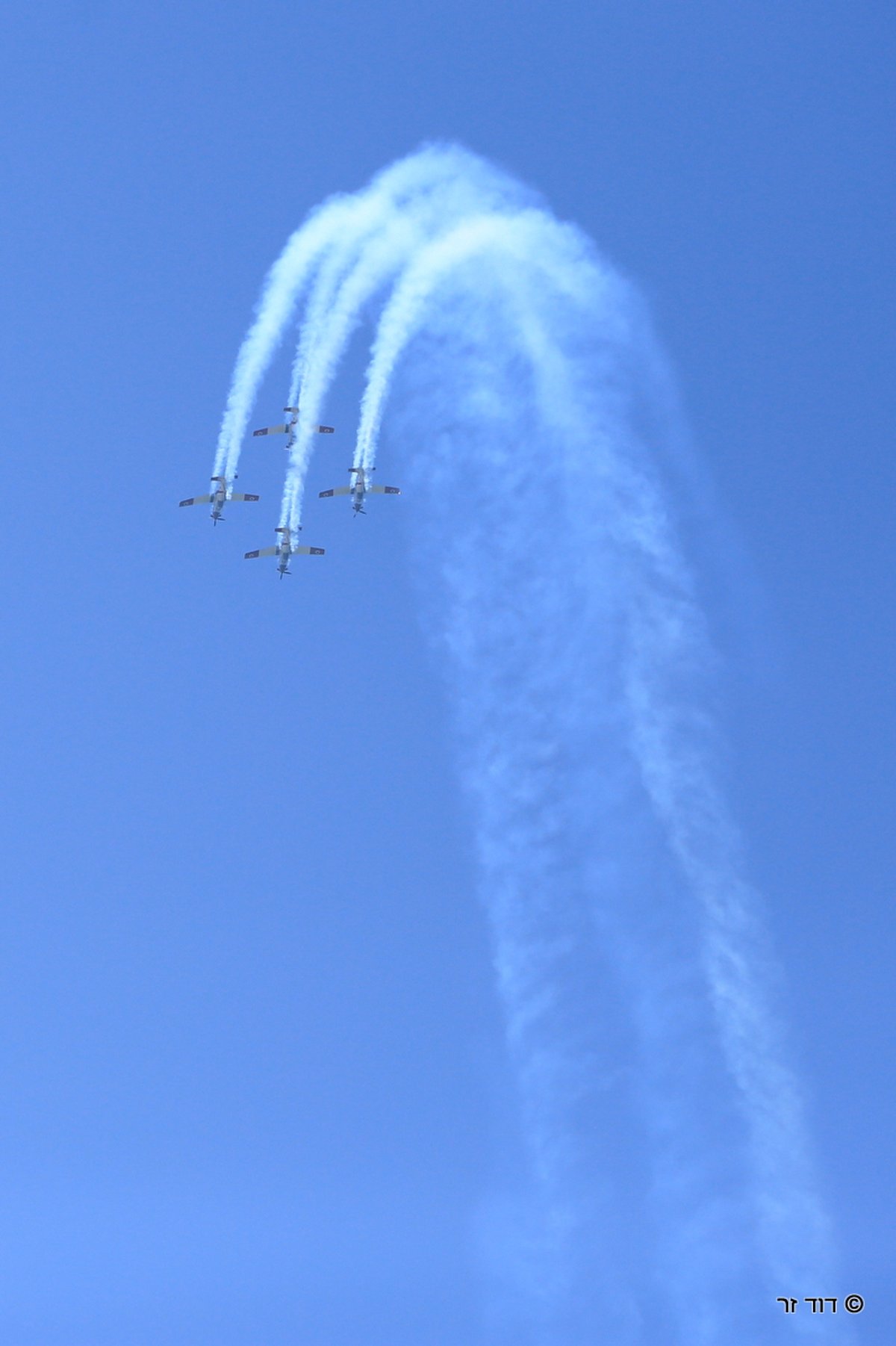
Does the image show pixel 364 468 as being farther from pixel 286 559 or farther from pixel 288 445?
pixel 286 559

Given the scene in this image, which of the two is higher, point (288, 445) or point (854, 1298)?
point (288, 445)

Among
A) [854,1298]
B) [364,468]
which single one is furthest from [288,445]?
[854,1298]

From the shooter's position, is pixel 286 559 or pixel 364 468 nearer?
pixel 364 468

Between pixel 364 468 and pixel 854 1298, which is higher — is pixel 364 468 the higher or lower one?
the higher one

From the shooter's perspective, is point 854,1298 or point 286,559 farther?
point 286,559

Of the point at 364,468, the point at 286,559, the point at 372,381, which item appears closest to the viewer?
the point at 372,381

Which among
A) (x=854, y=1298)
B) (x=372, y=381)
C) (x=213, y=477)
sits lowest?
(x=854, y=1298)

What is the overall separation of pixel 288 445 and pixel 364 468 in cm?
360

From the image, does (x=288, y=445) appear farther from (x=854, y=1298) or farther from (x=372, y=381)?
(x=854, y=1298)

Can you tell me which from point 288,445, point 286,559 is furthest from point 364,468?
point 286,559

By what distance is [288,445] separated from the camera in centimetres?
7556

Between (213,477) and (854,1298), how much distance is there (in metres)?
38.7

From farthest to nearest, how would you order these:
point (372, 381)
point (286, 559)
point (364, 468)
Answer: point (286, 559) < point (364, 468) < point (372, 381)

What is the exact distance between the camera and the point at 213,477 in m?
78.5
